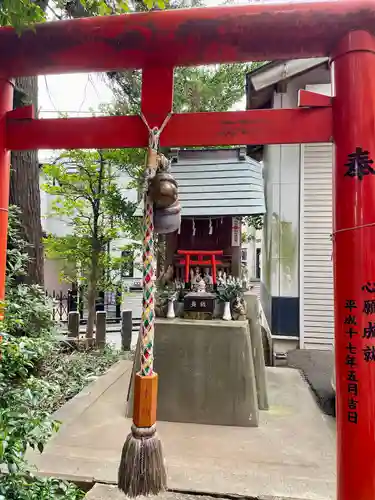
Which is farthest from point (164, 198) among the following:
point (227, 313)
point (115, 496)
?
point (227, 313)

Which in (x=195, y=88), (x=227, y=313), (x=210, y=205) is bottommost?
(x=227, y=313)

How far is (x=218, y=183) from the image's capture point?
5957 millimetres

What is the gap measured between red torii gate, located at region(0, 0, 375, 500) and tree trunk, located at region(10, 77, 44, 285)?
301 cm

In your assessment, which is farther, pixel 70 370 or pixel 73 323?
pixel 73 323

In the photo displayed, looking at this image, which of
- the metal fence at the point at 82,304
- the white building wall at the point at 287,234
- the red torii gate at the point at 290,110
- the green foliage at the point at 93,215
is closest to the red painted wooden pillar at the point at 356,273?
the red torii gate at the point at 290,110

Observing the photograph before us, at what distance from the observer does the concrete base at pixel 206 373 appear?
4.71m

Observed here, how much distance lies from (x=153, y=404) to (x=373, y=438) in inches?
57.2

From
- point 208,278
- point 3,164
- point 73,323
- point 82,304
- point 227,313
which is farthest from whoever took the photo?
point 82,304

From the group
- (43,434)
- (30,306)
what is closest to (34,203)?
(30,306)

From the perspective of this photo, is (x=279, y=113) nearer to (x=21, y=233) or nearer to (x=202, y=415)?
(x=202, y=415)

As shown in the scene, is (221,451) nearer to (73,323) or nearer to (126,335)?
(126,335)

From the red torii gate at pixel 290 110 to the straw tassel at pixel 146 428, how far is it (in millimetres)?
682

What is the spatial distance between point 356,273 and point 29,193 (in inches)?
198

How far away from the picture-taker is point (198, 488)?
3176mm
